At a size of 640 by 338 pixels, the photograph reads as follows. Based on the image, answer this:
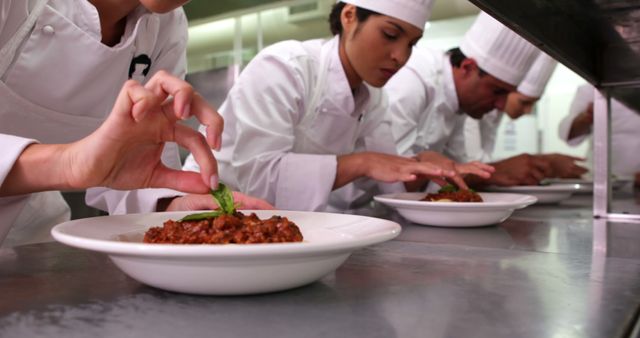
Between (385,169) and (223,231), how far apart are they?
1.04 meters

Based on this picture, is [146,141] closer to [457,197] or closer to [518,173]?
[457,197]

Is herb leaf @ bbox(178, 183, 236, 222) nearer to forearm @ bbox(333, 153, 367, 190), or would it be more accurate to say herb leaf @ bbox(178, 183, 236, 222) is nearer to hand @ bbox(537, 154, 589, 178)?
forearm @ bbox(333, 153, 367, 190)

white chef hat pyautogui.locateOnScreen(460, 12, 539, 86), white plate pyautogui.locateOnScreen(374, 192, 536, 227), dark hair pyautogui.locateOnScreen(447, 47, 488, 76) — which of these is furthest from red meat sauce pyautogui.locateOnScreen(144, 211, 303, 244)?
dark hair pyautogui.locateOnScreen(447, 47, 488, 76)

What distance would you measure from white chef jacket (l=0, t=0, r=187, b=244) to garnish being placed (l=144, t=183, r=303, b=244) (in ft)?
1.63

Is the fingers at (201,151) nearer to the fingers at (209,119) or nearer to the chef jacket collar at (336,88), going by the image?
the fingers at (209,119)

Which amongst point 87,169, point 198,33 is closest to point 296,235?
point 87,169

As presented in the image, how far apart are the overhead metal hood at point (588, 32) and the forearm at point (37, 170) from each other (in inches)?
26.7

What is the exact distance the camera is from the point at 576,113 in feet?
14.9

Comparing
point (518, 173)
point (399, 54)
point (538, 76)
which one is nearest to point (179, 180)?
point (399, 54)

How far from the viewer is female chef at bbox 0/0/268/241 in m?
1.16

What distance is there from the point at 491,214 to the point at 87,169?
97 centimetres

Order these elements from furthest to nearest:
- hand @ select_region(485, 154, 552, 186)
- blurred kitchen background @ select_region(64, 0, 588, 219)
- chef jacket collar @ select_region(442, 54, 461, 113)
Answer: blurred kitchen background @ select_region(64, 0, 588, 219) → chef jacket collar @ select_region(442, 54, 461, 113) → hand @ select_region(485, 154, 552, 186)

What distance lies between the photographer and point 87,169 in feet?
2.67

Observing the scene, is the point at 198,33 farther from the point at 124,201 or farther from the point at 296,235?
the point at 296,235
